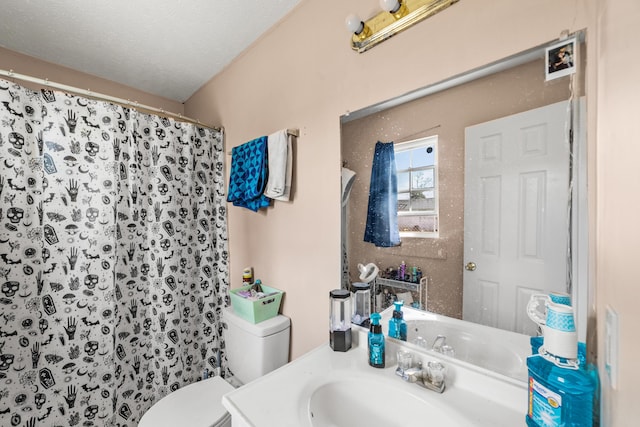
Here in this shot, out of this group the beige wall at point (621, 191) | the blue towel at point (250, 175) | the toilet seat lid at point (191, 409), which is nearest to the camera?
the beige wall at point (621, 191)

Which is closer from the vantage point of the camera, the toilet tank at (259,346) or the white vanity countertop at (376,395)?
the white vanity countertop at (376,395)

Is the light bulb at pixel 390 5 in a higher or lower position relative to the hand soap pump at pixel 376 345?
higher

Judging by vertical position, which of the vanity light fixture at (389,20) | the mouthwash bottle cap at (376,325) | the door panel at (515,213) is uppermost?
the vanity light fixture at (389,20)

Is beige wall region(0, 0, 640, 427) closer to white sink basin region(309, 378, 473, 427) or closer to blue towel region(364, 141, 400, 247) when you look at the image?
blue towel region(364, 141, 400, 247)

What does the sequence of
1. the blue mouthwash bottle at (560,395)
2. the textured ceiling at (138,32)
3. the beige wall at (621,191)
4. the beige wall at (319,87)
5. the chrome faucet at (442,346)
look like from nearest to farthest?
the beige wall at (621,191) → the blue mouthwash bottle at (560,395) → the beige wall at (319,87) → the chrome faucet at (442,346) → the textured ceiling at (138,32)

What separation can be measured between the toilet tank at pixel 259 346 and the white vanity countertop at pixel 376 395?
18.9 inches

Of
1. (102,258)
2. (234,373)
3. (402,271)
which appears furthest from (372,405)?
(102,258)

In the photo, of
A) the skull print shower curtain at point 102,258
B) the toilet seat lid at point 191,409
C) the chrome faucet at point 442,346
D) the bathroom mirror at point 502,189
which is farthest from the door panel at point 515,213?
the skull print shower curtain at point 102,258

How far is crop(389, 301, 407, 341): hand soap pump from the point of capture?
37.2 inches

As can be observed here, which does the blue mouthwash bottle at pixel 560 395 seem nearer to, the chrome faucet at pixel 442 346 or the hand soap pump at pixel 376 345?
the chrome faucet at pixel 442 346

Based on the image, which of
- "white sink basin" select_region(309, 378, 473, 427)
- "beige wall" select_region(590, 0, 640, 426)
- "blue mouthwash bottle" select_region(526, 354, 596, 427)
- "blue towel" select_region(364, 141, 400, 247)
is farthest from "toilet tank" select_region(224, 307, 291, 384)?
"beige wall" select_region(590, 0, 640, 426)

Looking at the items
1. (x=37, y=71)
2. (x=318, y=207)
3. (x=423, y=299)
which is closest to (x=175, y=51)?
(x=37, y=71)

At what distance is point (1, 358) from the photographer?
1.20m

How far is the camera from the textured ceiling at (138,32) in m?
1.29
